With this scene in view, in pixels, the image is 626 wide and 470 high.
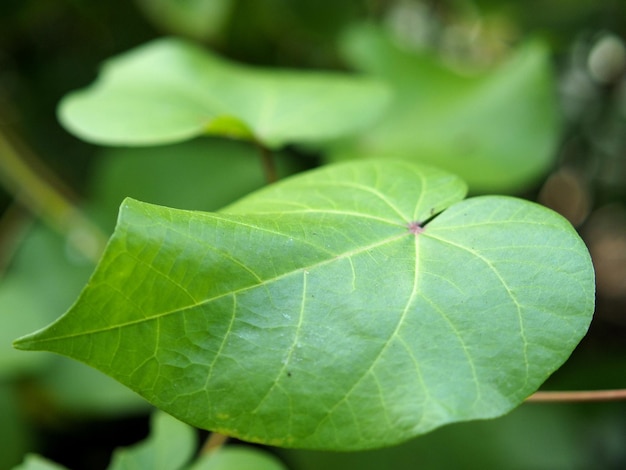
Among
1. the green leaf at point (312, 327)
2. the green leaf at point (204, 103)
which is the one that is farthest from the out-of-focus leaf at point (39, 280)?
the green leaf at point (312, 327)

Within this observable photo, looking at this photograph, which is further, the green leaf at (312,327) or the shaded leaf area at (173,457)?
the shaded leaf area at (173,457)

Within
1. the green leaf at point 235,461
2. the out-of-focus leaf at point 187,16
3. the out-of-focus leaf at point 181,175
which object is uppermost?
the out-of-focus leaf at point 187,16

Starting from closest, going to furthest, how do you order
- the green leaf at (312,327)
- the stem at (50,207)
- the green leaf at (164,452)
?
the green leaf at (312,327) < the green leaf at (164,452) < the stem at (50,207)

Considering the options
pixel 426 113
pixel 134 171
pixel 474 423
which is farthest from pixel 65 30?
pixel 474 423

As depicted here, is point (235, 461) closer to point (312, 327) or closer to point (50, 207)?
point (312, 327)

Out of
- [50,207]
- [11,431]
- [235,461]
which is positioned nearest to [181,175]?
[50,207]

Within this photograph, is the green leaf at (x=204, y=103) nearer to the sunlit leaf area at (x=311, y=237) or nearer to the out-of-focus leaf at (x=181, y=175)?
the sunlit leaf area at (x=311, y=237)

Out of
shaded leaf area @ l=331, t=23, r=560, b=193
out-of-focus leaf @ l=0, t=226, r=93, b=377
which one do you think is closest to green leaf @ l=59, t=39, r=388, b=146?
shaded leaf area @ l=331, t=23, r=560, b=193

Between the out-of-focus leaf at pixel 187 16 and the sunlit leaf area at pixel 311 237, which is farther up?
the out-of-focus leaf at pixel 187 16
